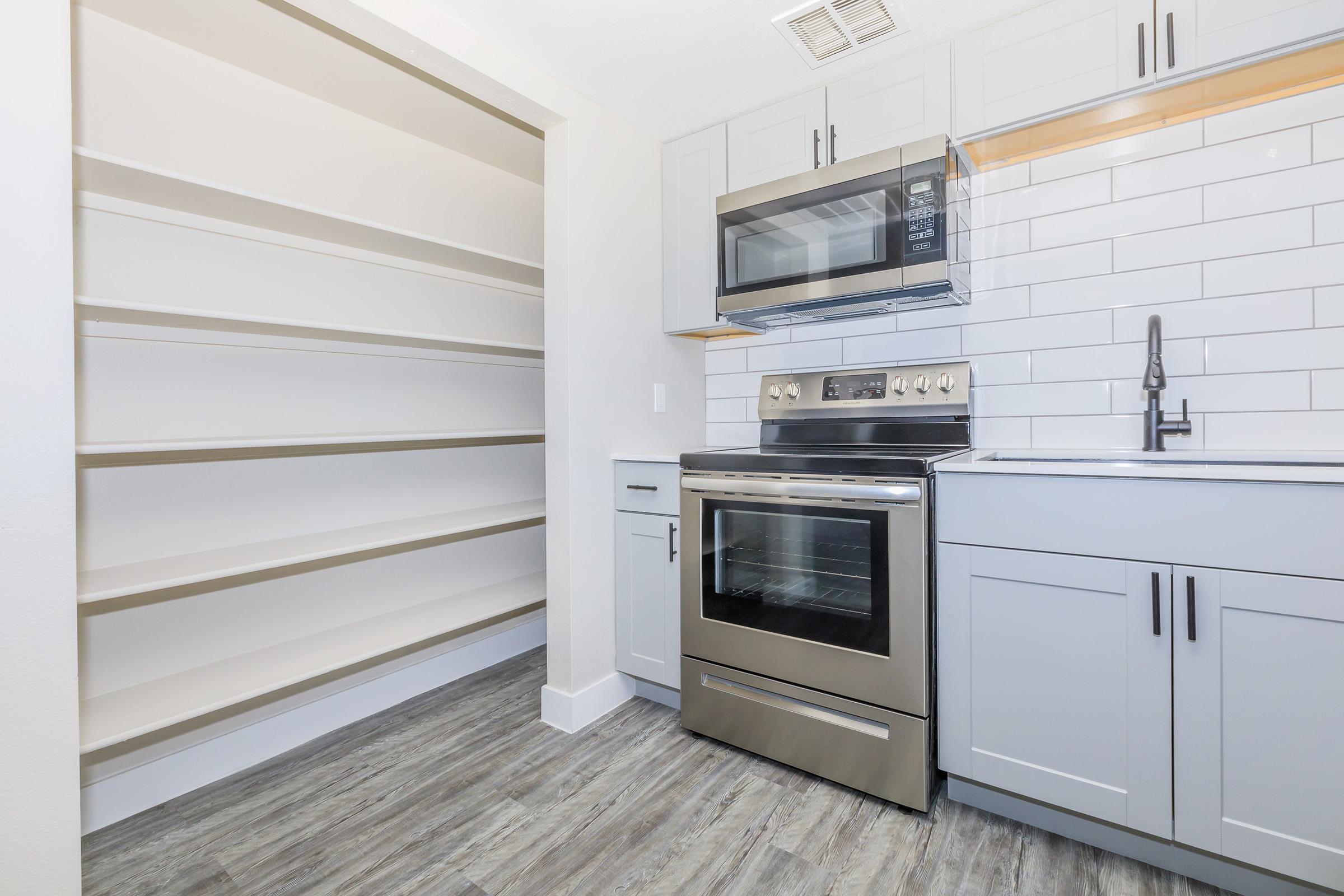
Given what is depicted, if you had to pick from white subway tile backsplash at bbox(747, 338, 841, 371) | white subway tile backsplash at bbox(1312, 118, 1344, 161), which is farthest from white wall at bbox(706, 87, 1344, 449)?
white subway tile backsplash at bbox(747, 338, 841, 371)

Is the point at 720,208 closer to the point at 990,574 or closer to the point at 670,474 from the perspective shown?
the point at 670,474

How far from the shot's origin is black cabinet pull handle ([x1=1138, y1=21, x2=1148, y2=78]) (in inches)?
63.2

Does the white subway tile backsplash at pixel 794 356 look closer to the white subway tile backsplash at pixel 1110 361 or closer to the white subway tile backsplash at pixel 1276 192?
the white subway tile backsplash at pixel 1110 361

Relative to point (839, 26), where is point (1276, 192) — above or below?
below

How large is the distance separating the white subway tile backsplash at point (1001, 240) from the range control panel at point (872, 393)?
40cm

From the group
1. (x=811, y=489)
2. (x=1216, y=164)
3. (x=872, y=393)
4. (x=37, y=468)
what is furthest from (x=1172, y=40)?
(x=37, y=468)

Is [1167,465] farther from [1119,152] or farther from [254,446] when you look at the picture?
[254,446]

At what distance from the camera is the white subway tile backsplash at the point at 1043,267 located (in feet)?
6.31

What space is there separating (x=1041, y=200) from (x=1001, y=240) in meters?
0.16

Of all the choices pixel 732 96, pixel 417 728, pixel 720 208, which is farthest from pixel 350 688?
pixel 732 96

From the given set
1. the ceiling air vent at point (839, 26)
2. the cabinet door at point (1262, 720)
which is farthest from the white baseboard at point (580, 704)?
the ceiling air vent at point (839, 26)

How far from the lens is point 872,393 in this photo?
2.22m

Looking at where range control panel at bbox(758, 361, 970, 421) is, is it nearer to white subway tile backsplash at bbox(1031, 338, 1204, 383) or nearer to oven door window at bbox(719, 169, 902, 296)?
white subway tile backsplash at bbox(1031, 338, 1204, 383)

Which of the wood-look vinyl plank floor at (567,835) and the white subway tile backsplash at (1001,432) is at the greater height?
the white subway tile backsplash at (1001,432)
